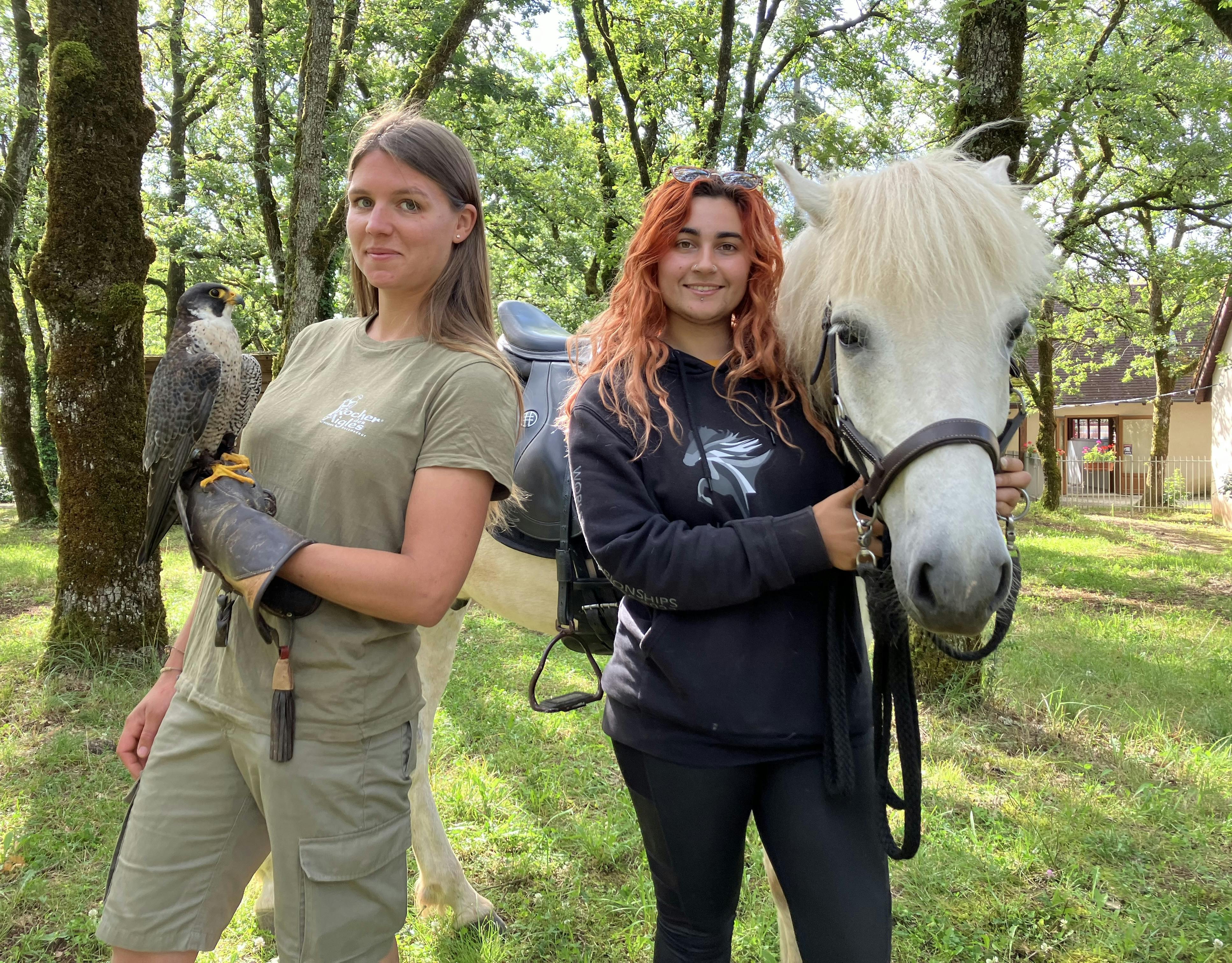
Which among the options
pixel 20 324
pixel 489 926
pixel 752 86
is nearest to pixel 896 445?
pixel 489 926

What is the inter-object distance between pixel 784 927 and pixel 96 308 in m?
4.57

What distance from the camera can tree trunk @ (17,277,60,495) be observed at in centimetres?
1266

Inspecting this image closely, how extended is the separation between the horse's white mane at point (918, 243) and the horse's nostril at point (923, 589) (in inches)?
17.2

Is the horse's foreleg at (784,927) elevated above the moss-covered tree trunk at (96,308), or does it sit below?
below

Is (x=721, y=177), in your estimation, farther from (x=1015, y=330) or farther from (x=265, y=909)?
(x=265, y=909)

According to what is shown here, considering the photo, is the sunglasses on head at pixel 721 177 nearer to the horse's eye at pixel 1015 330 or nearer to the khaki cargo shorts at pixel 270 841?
the horse's eye at pixel 1015 330

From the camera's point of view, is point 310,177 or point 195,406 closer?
point 195,406

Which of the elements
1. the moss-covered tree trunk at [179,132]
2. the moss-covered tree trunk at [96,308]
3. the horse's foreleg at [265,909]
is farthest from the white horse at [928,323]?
the moss-covered tree trunk at [179,132]

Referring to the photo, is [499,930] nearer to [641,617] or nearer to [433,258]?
[641,617]

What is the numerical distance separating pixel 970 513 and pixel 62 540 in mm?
4963

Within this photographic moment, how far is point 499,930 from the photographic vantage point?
2.46 meters

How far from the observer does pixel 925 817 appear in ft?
10.0

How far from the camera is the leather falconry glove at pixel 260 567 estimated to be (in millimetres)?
1122

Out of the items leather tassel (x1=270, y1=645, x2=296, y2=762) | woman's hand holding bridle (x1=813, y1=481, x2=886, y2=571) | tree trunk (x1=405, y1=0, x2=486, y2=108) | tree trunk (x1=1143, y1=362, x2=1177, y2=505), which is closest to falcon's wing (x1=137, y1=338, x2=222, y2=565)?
leather tassel (x1=270, y1=645, x2=296, y2=762)
